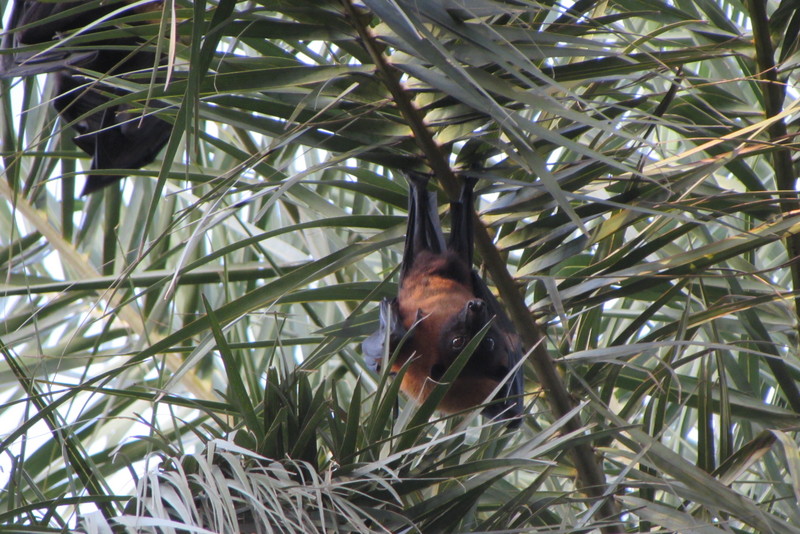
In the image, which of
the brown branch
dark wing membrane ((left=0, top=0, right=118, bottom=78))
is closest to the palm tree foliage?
the brown branch

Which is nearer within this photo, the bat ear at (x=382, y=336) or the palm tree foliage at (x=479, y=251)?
the palm tree foliage at (x=479, y=251)

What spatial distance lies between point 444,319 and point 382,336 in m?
0.14

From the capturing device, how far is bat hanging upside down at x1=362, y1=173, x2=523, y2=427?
147 cm

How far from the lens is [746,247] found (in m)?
1.30

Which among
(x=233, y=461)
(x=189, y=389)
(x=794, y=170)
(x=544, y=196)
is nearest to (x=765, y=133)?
(x=794, y=170)

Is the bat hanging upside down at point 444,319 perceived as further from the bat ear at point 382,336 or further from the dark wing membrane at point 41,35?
the dark wing membrane at point 41,35

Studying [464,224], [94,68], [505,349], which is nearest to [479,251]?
[464,224]

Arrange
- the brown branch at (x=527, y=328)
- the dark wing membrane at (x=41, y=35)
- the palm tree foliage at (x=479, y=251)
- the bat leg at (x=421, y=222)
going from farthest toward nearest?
the dark wing membrane at (x=41, y=35) < the bat leg at (x=421, y=222) < the brown branch at (x=527, y=328) < the palm tree foliage at (x=479, y=251)

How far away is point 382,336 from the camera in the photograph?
58.0 inches

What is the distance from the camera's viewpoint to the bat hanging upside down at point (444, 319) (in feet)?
4.84

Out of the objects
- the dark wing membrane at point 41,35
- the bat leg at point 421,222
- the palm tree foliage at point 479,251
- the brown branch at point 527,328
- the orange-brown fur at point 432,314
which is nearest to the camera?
the palm tree foliage at point 479,251

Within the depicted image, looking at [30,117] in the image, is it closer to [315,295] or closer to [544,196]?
[315,295]

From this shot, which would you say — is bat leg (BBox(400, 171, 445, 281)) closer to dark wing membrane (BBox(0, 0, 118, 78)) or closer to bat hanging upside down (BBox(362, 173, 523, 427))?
bat hanging upside down (BBox(362, 173, 523, 427))

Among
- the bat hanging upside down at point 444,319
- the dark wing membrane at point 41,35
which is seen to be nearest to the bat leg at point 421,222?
the bat hanging upside down at point 444,319
